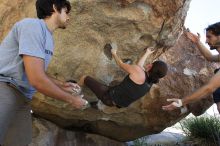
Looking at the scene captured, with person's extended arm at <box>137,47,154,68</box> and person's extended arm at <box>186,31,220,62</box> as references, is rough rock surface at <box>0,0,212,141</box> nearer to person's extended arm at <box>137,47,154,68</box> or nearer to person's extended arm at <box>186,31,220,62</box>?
person's extended arm at <box>137,47,154,68</box>

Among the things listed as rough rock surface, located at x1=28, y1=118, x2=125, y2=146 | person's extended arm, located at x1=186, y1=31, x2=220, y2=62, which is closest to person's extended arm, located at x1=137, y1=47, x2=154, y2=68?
person's extended arm, located at x1=186, y1=31, x2=220, y2=62

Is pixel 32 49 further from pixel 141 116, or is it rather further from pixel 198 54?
pixel 198 54

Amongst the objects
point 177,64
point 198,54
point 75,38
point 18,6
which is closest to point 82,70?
point 75,38

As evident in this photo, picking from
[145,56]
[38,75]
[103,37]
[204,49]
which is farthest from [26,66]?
[204,49]

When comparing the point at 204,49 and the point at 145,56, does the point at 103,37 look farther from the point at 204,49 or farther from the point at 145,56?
the point at 204,49

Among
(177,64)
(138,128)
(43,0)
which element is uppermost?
(43,0)

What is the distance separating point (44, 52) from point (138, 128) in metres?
4.50

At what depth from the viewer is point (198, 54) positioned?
8.20 meters

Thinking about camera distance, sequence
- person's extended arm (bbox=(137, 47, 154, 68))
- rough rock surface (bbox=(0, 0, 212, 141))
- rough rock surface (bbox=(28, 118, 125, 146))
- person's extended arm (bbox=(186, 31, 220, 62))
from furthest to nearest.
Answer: rough rock surface (bbox=(28, 118, 125, 146))
person's extended arm (bbox=(186, 31, 220, 62))
person's extended arm (bbox=(137, 47, 154, 68))
rough rock surface (bbox=(0, 0, 212, 141))

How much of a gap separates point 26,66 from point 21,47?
0.58 ft

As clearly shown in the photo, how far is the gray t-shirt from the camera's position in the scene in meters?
3.30

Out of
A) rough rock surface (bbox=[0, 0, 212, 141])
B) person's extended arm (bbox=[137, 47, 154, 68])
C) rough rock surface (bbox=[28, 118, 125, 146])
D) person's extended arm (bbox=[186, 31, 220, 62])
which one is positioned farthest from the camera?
rough rock surface (bbox=[28, 118, 125, 146])

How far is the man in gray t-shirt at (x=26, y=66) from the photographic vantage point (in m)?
3.24

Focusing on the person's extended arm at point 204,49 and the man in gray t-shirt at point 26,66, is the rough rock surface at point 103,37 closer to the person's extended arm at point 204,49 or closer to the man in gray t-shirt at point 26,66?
the person's extended arm at point 204,49
